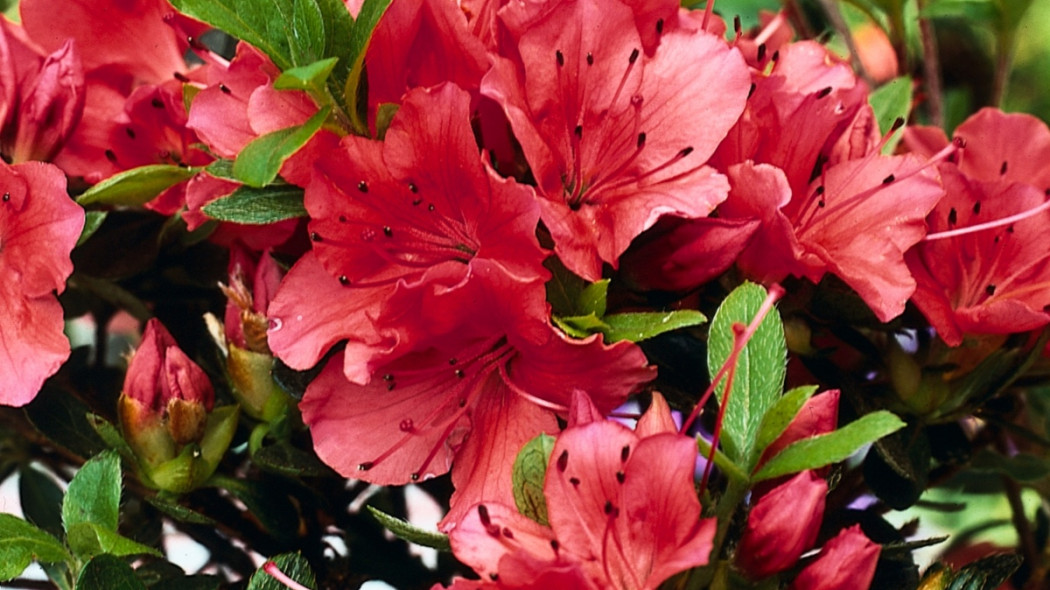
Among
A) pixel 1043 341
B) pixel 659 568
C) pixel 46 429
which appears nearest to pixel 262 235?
pixel 46 429

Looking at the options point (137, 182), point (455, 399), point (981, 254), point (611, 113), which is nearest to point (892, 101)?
point (981, 254)

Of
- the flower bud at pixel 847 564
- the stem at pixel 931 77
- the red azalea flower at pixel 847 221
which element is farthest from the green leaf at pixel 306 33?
the stem at pixel 931 77

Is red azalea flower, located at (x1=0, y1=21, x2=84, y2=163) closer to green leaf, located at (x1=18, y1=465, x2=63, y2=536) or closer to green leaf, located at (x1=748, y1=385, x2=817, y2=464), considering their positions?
green leaf, located at (x1=18, y1=465, x2=63, y2=536)

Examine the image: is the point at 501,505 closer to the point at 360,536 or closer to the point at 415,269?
the point at 415,269

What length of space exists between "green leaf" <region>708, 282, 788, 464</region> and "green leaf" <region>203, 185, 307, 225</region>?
0.76ft

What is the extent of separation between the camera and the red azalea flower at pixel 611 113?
598 millimetres

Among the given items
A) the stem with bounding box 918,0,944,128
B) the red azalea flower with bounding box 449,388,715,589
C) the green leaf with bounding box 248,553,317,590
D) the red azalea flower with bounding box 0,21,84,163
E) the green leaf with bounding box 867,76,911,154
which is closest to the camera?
the red azalea flower with bounding box 449,388,715,589

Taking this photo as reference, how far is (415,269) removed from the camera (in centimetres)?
65

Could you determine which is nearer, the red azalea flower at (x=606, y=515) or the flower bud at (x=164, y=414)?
the red azalea flower at (x=606, y=515)

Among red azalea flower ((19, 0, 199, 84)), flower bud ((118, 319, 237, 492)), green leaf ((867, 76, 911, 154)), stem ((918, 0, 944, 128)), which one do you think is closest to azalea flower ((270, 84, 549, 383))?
flower bud ((118, 319, 237, 492))

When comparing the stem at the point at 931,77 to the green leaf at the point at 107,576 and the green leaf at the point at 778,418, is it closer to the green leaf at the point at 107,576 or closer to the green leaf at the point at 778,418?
the green leaf at the point at 778,418

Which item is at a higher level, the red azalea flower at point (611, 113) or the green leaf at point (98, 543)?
the red azalea flower at point (611, 113)

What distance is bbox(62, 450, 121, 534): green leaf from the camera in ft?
2.16

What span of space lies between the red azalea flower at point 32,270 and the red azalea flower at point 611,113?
0.26 meters
